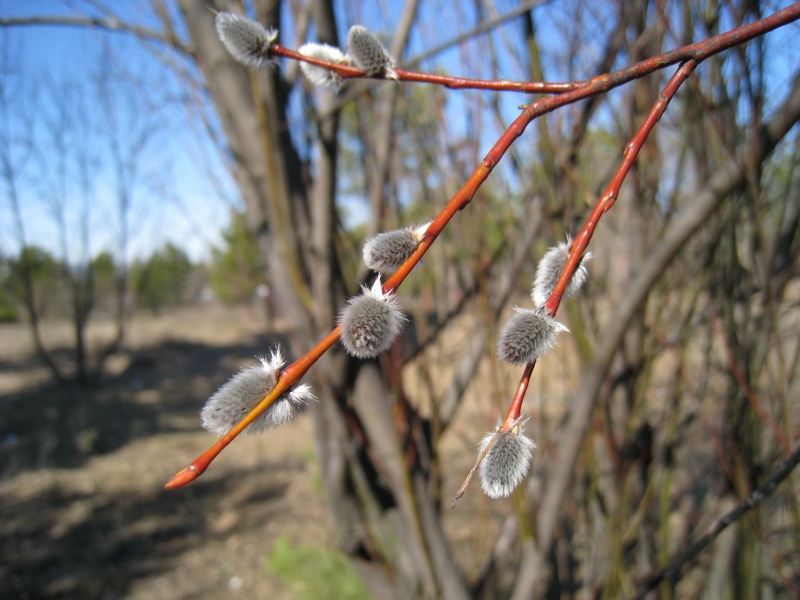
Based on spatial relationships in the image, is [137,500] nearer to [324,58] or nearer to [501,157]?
[324,58]

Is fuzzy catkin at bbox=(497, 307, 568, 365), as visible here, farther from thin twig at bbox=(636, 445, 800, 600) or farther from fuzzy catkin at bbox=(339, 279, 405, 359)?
thin twig at bbox=(636, 445, 800, 600)

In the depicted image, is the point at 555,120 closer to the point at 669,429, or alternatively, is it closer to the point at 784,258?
the point at 784,258

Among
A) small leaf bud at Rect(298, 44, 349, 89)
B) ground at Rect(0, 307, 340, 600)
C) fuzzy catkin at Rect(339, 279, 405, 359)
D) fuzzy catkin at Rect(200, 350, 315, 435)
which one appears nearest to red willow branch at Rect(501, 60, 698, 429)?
fuzzy catkin at Rect(339, 279, 405, 359)

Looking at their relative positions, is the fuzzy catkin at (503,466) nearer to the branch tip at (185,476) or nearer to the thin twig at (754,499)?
the branch tip at (185,476)

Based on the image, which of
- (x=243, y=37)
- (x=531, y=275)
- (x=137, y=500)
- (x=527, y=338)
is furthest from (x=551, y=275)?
(x=137, y=500)

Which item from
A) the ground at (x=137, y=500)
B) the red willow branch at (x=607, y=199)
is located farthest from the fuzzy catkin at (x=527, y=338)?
the ground at (x=137, y=500)

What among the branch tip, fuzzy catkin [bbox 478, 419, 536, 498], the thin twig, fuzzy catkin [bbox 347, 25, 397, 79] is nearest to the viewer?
the branch tip
